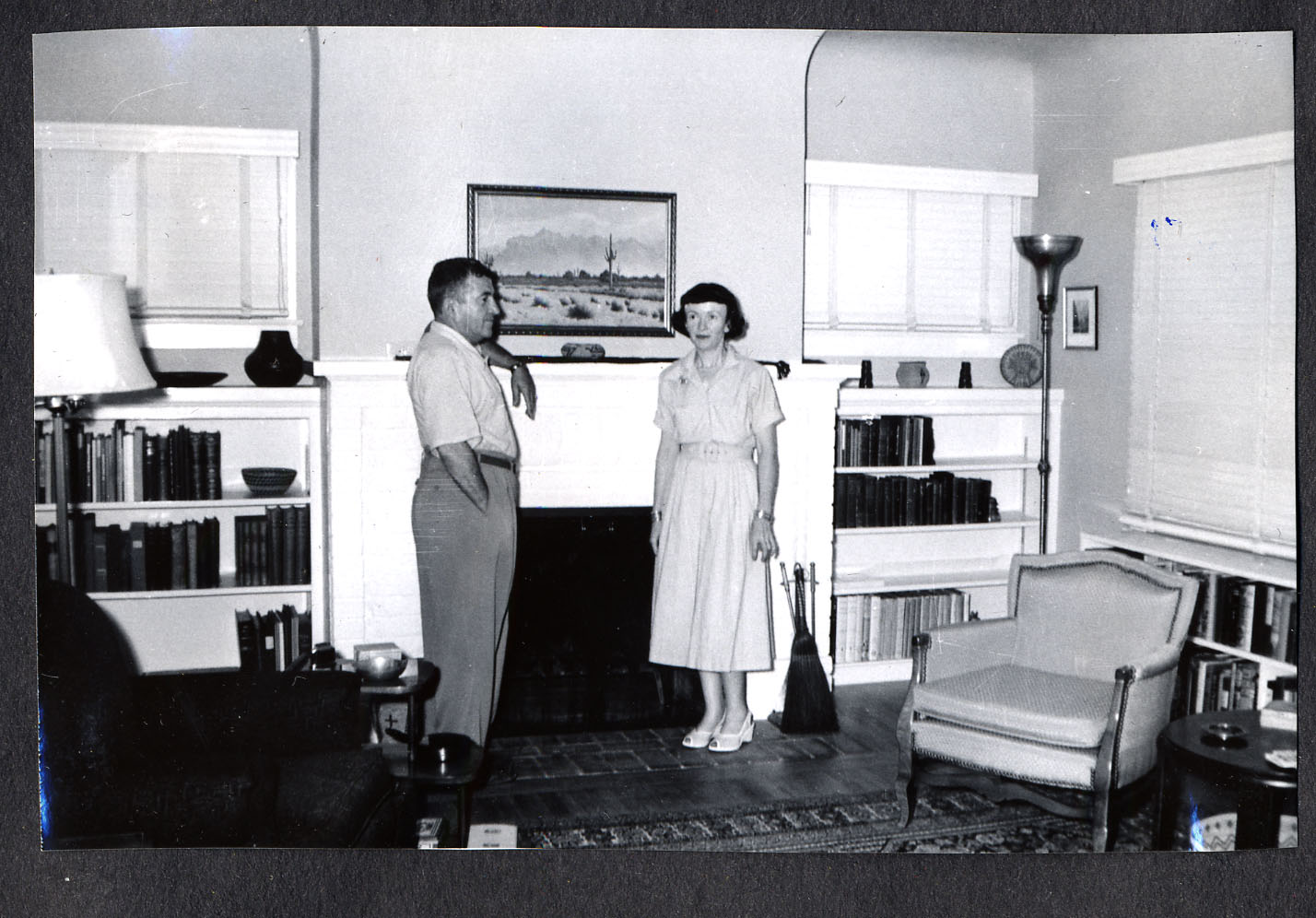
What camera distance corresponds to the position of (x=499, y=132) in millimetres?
2816

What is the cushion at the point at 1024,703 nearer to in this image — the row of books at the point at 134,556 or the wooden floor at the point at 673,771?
the wooden floor at the point at 673,771

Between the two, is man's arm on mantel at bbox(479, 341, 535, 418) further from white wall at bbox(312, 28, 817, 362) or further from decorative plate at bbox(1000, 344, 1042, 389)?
decorative plate at bbox(1000, 344, 1042, 389)

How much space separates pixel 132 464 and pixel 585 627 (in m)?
1.34

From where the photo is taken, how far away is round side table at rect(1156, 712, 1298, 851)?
2.61 m

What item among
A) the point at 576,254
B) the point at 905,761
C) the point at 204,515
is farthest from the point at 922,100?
the point at 204,515

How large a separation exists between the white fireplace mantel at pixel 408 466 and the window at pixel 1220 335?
1.07 meters

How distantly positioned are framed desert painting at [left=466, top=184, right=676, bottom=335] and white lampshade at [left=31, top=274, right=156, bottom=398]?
36.5 inches

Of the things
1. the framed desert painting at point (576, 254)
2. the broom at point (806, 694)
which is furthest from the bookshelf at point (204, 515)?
the broom at point (806, 694)

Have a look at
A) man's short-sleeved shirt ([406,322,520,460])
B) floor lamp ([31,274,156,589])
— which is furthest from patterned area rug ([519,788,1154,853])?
floor lamp ([31,274,156,589])

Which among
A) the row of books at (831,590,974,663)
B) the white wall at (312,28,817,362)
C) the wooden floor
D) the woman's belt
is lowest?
the wooden floor

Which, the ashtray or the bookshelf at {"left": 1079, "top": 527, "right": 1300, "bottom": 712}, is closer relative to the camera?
the ashtray

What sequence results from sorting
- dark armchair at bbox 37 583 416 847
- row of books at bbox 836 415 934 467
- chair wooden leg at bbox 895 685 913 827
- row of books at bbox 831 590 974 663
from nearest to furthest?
dark armchair at bbox 37 583 416 847
chair wooden leg at bbox 895 685 913 827
row of books at bbox 831 590 974 663
row of books at bbox 836 415 934 467

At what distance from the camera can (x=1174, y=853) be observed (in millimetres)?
2785

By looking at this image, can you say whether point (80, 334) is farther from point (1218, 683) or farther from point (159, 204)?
point (1218, 683)
